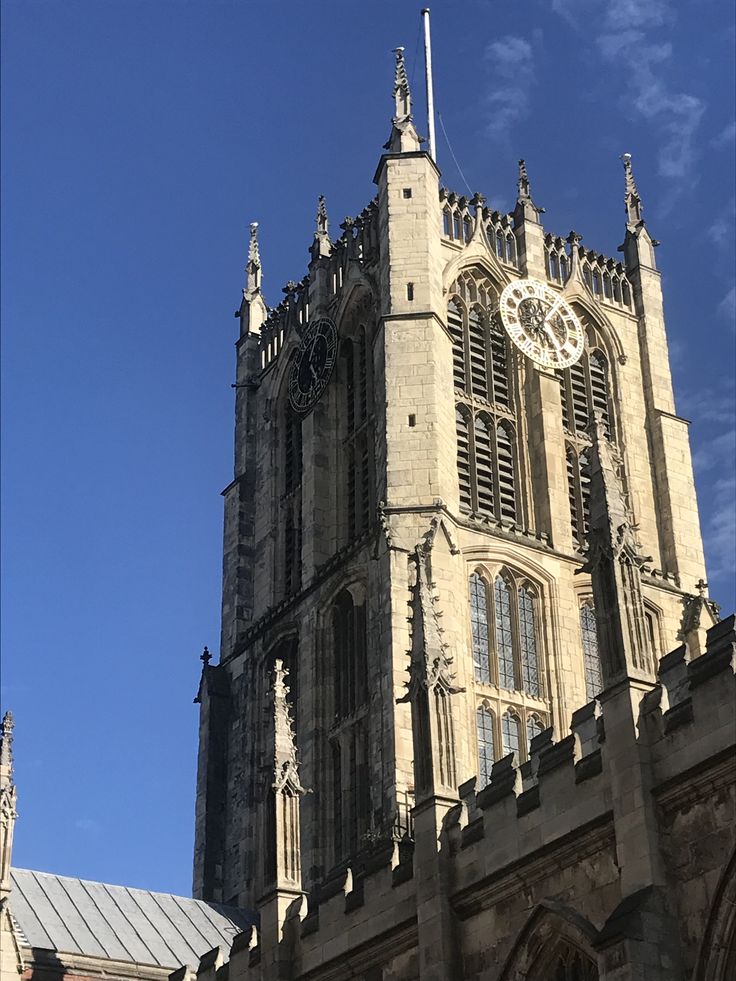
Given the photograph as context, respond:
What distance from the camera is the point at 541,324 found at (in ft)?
189

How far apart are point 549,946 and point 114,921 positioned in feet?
62.4

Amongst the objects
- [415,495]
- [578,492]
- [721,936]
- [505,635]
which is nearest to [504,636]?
[505,635]

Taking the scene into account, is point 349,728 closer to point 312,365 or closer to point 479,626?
point 479,626

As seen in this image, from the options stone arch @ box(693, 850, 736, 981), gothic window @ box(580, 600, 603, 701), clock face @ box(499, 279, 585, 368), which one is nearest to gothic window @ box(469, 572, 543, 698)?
gothic window @ box(580, 600, 603, 701)

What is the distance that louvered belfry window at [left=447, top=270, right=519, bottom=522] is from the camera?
172ft

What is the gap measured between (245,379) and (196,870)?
63.0ft

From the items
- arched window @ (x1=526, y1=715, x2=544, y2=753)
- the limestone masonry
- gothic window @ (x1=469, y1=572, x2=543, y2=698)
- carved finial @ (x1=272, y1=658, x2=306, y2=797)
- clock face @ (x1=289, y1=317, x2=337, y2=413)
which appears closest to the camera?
the limestone masonry

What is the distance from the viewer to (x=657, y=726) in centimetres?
2188

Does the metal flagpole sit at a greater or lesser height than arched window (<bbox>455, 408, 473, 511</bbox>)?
greater

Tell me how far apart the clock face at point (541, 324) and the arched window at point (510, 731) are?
45.3 feet

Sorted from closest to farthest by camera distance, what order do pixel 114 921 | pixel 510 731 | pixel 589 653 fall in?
pixel 114 921, pixel 510 731, pixel 589 653

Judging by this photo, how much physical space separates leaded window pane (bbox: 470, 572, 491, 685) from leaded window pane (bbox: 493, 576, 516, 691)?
400mm

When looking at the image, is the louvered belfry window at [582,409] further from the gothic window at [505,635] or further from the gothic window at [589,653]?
the gothic window at [505,635]

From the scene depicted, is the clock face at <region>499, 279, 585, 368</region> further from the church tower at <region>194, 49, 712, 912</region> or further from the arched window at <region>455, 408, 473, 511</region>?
the arched window at <region>455, 408, 473, 511</region>
